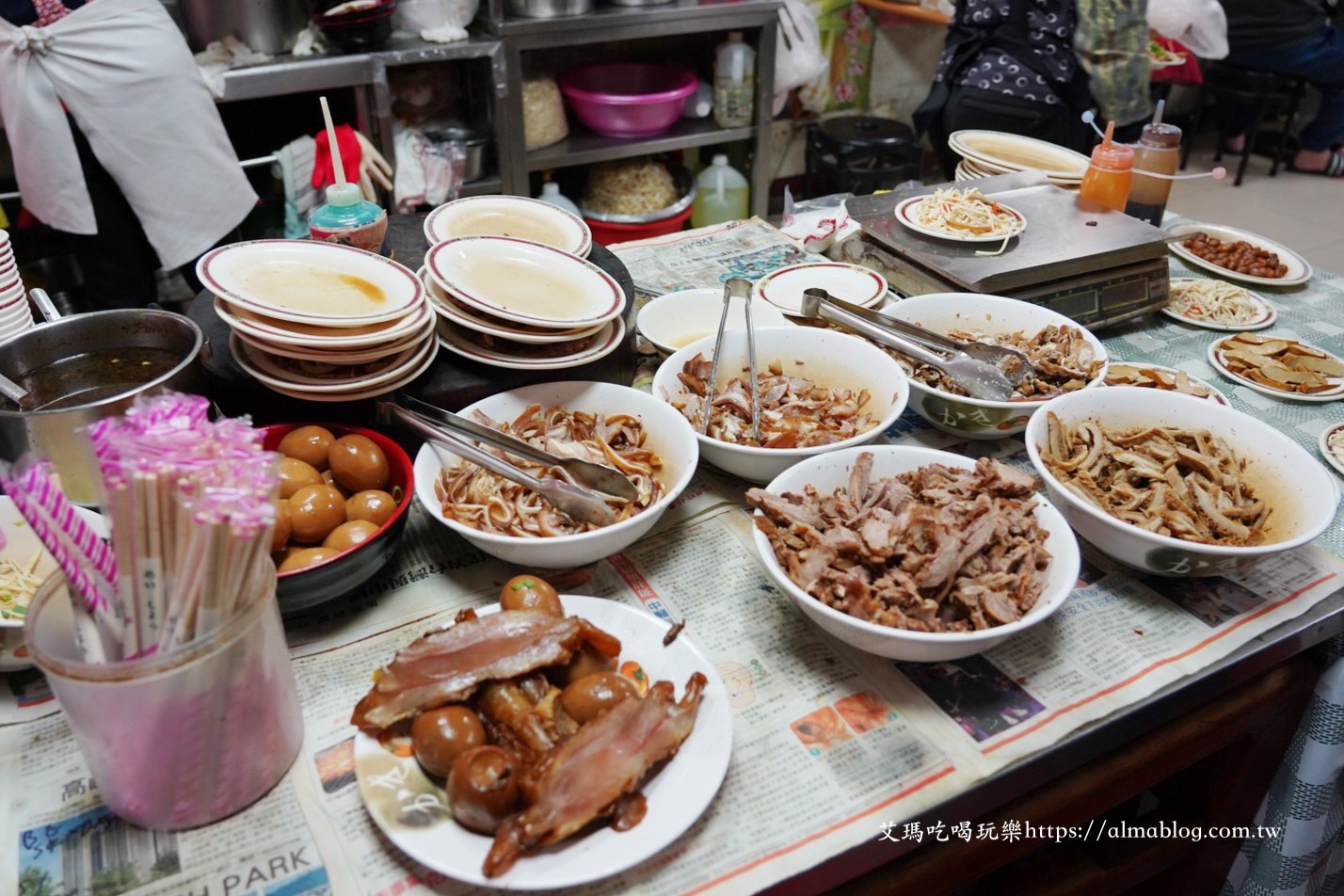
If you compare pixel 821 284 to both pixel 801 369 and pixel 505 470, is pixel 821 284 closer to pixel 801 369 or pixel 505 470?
pixel 801 369

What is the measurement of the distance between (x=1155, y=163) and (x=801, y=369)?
1351 millimetres

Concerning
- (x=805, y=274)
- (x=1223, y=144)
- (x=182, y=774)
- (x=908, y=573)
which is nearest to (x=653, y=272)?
(x=805, y=274)

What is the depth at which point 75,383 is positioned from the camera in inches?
58.1

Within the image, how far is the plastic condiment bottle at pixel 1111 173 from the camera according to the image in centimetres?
237

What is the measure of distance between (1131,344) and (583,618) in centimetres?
165

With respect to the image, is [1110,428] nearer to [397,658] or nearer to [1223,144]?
[397,658]

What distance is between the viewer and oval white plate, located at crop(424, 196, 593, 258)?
6.47 feet

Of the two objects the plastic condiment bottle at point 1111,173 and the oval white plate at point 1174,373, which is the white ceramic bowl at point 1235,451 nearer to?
the oval white plate at point 1174,373

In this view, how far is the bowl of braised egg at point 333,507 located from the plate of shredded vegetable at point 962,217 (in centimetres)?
148

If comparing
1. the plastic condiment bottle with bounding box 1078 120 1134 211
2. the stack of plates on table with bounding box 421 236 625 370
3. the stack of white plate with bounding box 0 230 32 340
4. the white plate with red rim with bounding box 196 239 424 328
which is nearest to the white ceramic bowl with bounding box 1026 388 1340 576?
the stack of plates on table with bounding box 421 236 625 370

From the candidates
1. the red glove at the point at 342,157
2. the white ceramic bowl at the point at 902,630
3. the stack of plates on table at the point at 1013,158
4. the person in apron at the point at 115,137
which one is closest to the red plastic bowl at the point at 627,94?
the red glove at the point at 342,157

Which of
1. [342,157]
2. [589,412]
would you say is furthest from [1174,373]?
[342,157]

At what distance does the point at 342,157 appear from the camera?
333 cm

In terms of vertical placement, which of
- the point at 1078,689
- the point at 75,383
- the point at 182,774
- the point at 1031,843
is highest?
the point at 75,383
